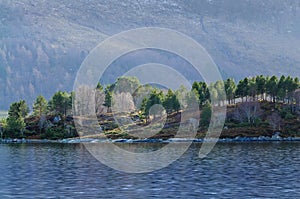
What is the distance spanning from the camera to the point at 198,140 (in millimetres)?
165500

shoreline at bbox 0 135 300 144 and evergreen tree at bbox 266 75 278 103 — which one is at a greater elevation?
evergreen tree at bbox 266 75 278 103

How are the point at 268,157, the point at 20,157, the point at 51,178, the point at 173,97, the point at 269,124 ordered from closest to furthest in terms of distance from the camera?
the point at 51,178, the point at 268,157, the point at 20,157, the point at 269,124, the point at 173,97

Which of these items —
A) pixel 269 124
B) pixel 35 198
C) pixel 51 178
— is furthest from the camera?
pixel 269 124

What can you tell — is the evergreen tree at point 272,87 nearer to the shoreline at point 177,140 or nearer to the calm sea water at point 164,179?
the shoreline at point 177,140

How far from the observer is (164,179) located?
73.0 m

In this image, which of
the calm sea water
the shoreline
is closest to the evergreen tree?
the shoreline

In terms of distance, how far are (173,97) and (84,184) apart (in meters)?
130

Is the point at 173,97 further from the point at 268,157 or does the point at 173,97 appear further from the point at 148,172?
the point at 148,172

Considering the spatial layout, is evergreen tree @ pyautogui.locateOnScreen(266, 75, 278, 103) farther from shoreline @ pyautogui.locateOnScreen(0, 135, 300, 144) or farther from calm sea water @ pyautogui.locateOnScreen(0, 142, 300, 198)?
calm sea water @ pyautogui.locateOnScreen(0, 142, 300, 198)

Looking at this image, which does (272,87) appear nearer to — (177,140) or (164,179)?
(177,140)

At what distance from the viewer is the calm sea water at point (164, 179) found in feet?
202

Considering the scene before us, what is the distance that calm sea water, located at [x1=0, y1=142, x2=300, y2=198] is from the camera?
61.6m

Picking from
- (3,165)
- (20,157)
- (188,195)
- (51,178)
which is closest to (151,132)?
(20,157)

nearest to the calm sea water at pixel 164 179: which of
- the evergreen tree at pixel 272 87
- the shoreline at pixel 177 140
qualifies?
the shoreline at pixel 177 140
